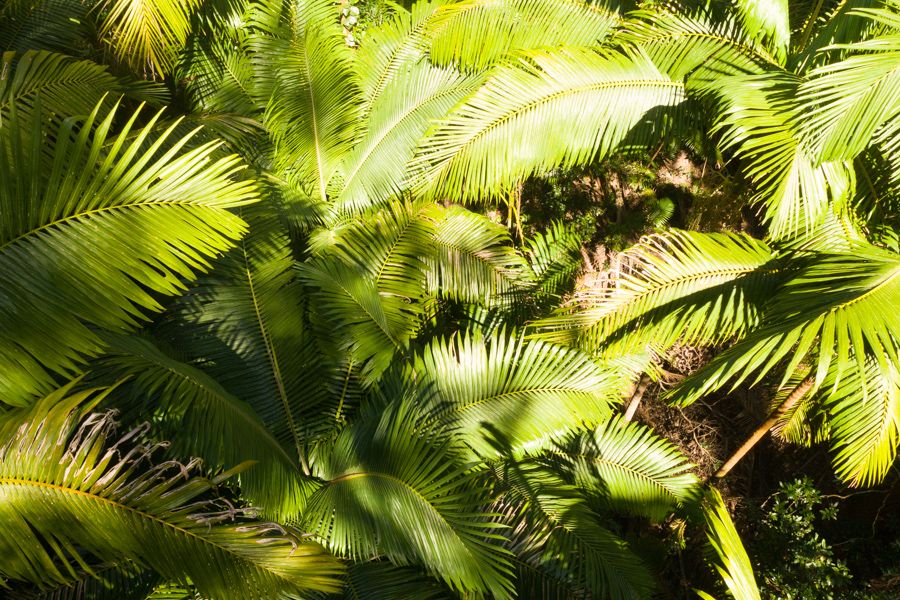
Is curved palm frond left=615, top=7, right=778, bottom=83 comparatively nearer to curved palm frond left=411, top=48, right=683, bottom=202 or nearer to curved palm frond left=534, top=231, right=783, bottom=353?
curved palm frond left=411, top=48, right=683, bottom=202

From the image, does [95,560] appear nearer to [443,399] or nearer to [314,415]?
[314,415]

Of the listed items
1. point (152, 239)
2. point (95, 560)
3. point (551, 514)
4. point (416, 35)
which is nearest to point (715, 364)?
point (551, 514)

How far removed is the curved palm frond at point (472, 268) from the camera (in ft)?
13.8

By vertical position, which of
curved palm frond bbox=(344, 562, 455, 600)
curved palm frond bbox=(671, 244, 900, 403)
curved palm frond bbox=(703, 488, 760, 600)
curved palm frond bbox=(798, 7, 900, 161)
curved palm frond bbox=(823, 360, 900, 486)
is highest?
curved palm frond bbox=(798, 7, 900, 161)

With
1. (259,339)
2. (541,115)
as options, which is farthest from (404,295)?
(541,115)

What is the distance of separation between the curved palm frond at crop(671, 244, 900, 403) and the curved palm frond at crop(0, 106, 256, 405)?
2.03 meters

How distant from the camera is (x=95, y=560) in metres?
2.85

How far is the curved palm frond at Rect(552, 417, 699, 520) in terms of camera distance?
3908 millimetres

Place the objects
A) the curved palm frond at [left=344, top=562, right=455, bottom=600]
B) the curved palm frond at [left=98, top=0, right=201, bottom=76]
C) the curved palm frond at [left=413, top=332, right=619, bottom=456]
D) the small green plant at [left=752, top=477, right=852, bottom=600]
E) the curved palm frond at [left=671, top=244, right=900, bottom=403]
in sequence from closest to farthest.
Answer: the curved palm frond at [left=671, top=244, right=900, bottom=403]
the curved palm frond at [left=344, top=562, right=455, bottom=600]
the curved palm frond at [left=413, top=332, right=619, bottom=456]
the curved palm frond at [left=98, top=0, right=201, bottom=76]
the small green plant at [left=752, top=477, right=852, bottom=600]

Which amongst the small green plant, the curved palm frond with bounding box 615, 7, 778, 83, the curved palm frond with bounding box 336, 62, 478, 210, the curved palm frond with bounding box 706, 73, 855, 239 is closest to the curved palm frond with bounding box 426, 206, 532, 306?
the curved palm frond with bounding box 336, 62, 478, 210

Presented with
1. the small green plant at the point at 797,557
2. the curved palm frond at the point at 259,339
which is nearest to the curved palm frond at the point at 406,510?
the curved palm frond at the point at 259,339

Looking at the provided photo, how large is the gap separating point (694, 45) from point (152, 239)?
2.99 metres

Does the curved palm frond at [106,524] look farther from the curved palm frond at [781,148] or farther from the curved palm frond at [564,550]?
the curved palm frond at [781,148]

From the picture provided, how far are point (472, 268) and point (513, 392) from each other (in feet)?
3.97
